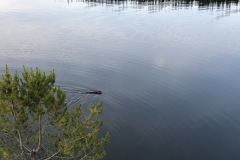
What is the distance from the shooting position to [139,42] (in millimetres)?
93375

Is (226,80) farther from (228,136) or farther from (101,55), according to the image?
(101,55)

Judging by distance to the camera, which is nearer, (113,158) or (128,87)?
(113,158)

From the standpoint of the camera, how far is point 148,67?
73875mm

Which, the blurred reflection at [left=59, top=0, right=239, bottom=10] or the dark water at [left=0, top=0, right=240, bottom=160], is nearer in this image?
the dark water at [left=0, top=0, right=240, bottom=160]

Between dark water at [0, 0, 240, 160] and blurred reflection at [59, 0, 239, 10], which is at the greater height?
blurred reflection at [59, 0, 239, 10]

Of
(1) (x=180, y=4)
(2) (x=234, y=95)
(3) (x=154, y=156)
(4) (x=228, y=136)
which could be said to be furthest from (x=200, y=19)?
(3) (x=154, y=156)

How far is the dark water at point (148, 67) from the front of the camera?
45.8 metres

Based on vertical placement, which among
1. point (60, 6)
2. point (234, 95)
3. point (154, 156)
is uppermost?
point (60, 6)

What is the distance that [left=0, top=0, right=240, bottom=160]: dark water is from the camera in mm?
45781

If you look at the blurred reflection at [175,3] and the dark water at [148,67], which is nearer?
the dark water at [148,67]

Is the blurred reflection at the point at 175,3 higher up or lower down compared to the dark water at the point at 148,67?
higher up

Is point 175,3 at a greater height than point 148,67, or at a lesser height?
greater

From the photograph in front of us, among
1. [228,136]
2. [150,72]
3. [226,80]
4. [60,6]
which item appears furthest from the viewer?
[60,6]

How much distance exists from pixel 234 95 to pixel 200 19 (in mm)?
71149
